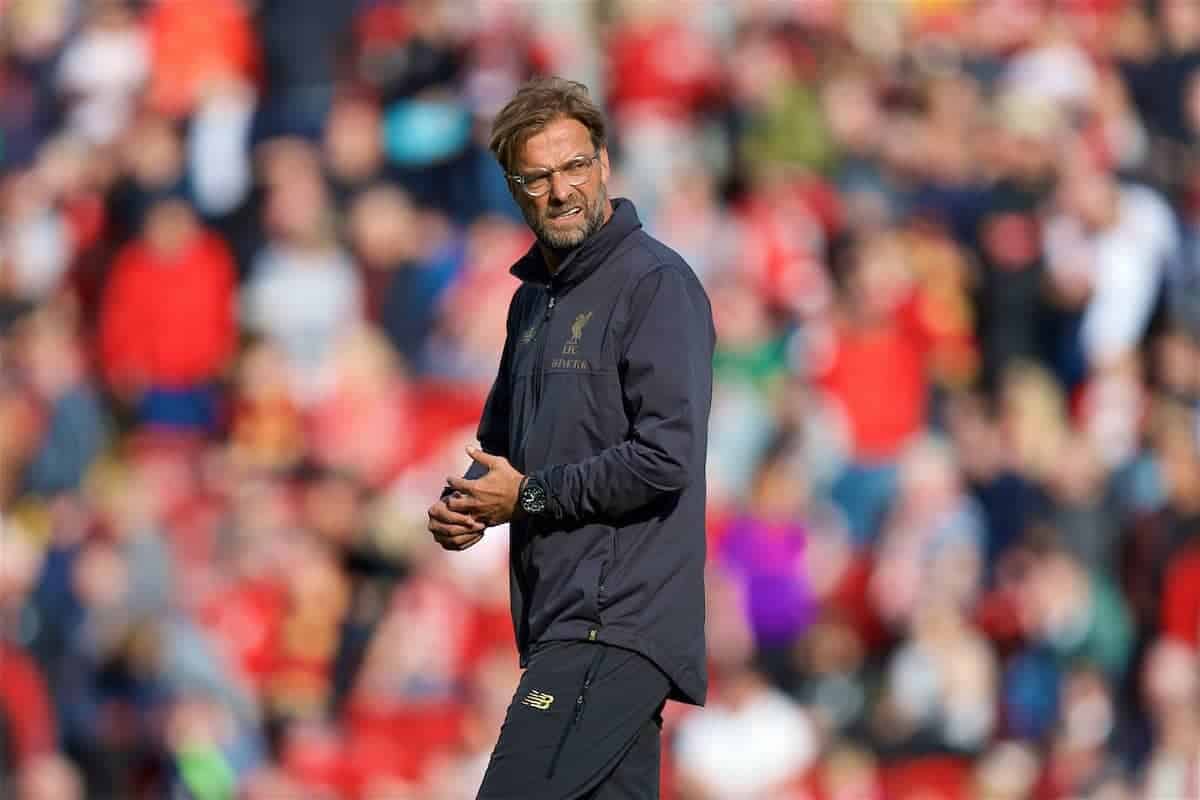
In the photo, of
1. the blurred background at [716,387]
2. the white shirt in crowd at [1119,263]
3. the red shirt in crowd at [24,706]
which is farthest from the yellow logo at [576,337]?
the white shirt in crowd at [1119,263]

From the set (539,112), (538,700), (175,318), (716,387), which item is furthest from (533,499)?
(175,318)

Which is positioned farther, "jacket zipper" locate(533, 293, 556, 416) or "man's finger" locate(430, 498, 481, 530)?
"jacket zipper" locate(533, 293, 556, 416)

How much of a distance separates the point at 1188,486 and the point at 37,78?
8.42 meters

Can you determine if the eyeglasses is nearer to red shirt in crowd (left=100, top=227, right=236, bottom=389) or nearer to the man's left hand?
the man's left hand

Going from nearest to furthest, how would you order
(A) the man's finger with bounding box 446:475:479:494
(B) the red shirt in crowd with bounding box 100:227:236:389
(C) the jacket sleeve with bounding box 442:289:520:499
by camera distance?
(A) the man's finger with bounding box 446:475:479:494, (C) the jacket sleeve with bounding box 442:289:520:499, (B) the red shirt in crowd with bounding box 100:227:236:389

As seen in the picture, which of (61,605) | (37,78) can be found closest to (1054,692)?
(61,605)

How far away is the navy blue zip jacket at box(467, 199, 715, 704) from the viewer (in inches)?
204

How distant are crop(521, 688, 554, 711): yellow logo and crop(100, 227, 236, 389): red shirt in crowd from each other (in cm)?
889

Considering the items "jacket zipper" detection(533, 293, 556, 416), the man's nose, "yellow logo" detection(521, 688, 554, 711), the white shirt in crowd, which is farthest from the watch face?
the white shirt in crowd

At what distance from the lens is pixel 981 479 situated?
12.3m

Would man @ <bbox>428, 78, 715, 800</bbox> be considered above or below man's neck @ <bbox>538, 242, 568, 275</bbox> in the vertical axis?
below

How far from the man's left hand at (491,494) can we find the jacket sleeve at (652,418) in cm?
7

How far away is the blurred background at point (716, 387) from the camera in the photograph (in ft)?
37.7

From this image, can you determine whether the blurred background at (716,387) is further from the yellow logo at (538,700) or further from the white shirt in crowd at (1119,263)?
the yellow logo at (538,700)
